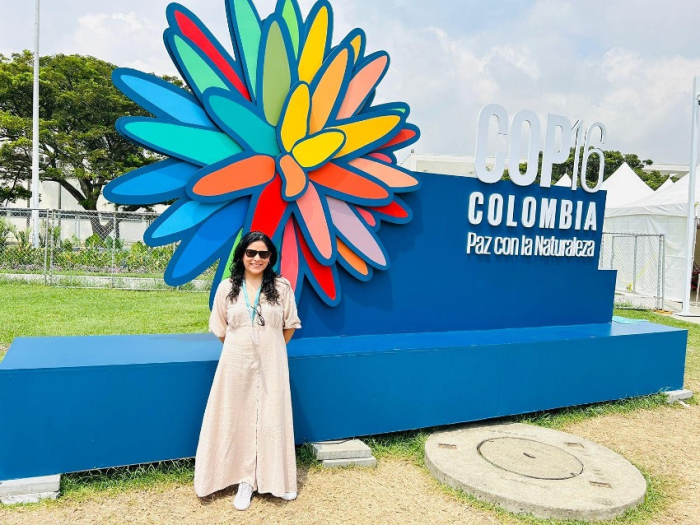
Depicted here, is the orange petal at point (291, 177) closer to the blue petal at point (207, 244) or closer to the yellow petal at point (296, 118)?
the yellow petal at point (296, 118)

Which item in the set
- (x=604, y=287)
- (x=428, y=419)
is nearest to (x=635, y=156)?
(x=604, y=287)

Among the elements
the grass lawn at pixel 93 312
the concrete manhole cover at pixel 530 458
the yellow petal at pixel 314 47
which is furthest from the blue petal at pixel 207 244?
the grass lawn at pixel 93 312

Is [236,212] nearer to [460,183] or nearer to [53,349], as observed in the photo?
[53,349]

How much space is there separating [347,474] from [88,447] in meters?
1.60

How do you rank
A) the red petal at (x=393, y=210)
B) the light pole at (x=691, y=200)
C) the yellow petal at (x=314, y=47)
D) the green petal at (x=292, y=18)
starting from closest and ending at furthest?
the green petal at (x=292, y=18)
the yellow petal at (x=314, y=47)
the red petal at (x=393, y=210)
the light pole at (x=691, y=200)

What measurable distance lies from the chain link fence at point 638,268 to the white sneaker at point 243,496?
11605 millimetres

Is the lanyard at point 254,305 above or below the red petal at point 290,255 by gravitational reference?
below

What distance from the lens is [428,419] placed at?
14.2 feet

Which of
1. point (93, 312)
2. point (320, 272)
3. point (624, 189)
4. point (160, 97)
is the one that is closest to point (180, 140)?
point (160, 97)

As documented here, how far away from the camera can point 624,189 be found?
1900 cm

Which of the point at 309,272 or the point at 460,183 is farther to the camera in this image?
the point at 460,183

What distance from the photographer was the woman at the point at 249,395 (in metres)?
3.22

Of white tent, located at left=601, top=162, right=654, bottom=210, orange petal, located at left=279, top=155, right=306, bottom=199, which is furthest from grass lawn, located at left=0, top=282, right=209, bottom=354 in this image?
white tent, located at left=601, top=162, right=654, bottom=210

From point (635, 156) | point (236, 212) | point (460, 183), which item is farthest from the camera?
point (635, 156)
